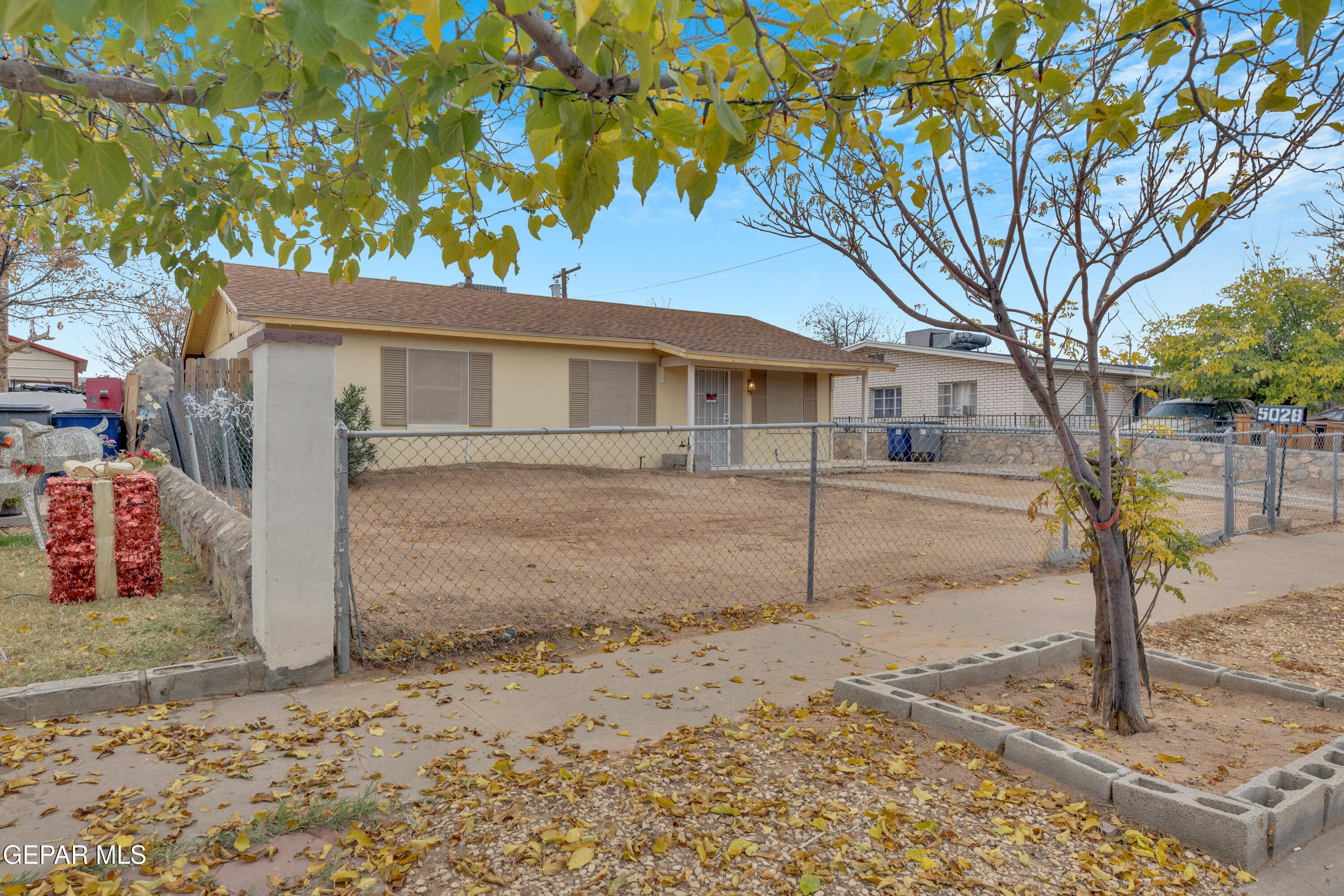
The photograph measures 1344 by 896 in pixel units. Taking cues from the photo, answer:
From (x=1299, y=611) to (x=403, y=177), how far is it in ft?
24.0

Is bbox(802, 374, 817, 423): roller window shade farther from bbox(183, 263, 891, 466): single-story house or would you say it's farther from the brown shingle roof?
the brown shingle roof

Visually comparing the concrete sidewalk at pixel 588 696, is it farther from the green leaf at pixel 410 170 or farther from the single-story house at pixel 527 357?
the single-story house at pixel 527 357

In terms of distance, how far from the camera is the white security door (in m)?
18.6

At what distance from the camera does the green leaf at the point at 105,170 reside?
2391 mm

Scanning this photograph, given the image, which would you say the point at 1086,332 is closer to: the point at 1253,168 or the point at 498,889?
the point at 1253,168

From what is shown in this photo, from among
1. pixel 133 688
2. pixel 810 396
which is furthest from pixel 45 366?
pixel 133 688

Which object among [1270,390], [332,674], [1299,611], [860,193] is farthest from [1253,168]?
[1270,390]

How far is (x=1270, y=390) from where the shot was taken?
21141mm

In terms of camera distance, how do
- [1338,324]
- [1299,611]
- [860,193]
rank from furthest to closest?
[1338,324] → [1299,611] → [860,193]

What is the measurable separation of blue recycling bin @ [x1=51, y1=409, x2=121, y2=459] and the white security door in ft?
37.6

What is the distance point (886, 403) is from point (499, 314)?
1463cm

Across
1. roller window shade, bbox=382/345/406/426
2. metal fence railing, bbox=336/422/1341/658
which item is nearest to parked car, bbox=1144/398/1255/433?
metal fence railing, bbox=336/422/1341/658

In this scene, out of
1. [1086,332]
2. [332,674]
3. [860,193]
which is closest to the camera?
[1086,332]

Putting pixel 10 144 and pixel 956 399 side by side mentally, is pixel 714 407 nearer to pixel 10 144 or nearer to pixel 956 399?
pixel 956 399
